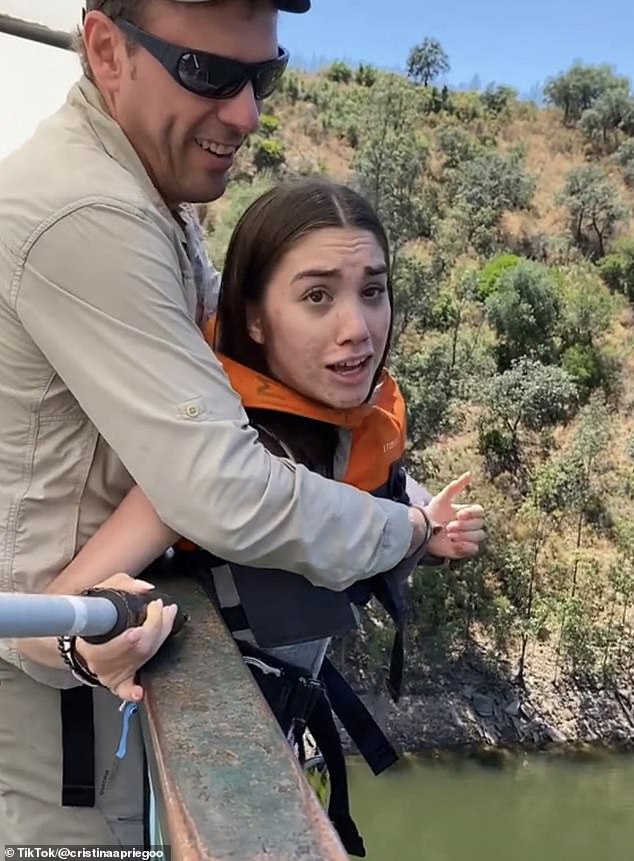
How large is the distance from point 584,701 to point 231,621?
8568 millimetres

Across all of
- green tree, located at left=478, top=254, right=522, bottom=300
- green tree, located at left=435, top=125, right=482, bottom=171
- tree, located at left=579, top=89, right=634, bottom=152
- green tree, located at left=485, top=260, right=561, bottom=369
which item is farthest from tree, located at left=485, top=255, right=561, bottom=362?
tree, located at left=579, top=89, right=634, bottom=152

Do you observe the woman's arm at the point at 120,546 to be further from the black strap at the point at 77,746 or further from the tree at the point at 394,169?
the tree at the point at 394,169

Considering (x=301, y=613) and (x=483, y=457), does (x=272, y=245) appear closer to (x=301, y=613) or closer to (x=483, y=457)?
(x=301, y=613)

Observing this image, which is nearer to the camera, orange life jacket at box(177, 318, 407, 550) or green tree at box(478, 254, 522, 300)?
orange life jacket at box(177, 318, 407, 550)

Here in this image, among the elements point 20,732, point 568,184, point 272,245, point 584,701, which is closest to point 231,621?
point 20,732

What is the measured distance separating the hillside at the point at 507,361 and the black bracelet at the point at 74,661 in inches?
272

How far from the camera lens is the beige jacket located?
0.67m

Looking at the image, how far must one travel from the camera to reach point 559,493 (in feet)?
34.3

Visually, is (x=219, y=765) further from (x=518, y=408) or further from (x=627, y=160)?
(x=627, y=160)

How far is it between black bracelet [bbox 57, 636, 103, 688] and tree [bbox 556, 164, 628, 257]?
15.0 metres

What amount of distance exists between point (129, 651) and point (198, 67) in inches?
15.9

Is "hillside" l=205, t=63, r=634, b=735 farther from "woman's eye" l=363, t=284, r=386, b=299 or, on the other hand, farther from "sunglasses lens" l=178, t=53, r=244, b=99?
"sunglasses lens" l=178, t=53, r=244, b=99

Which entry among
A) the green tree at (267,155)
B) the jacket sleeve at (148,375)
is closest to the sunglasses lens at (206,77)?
the jacket sleeve at (148,375)

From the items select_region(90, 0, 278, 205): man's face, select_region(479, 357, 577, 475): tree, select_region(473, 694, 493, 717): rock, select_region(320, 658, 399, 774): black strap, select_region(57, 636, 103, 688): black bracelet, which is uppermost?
select_region(90, 0, 278, 205): man's face
